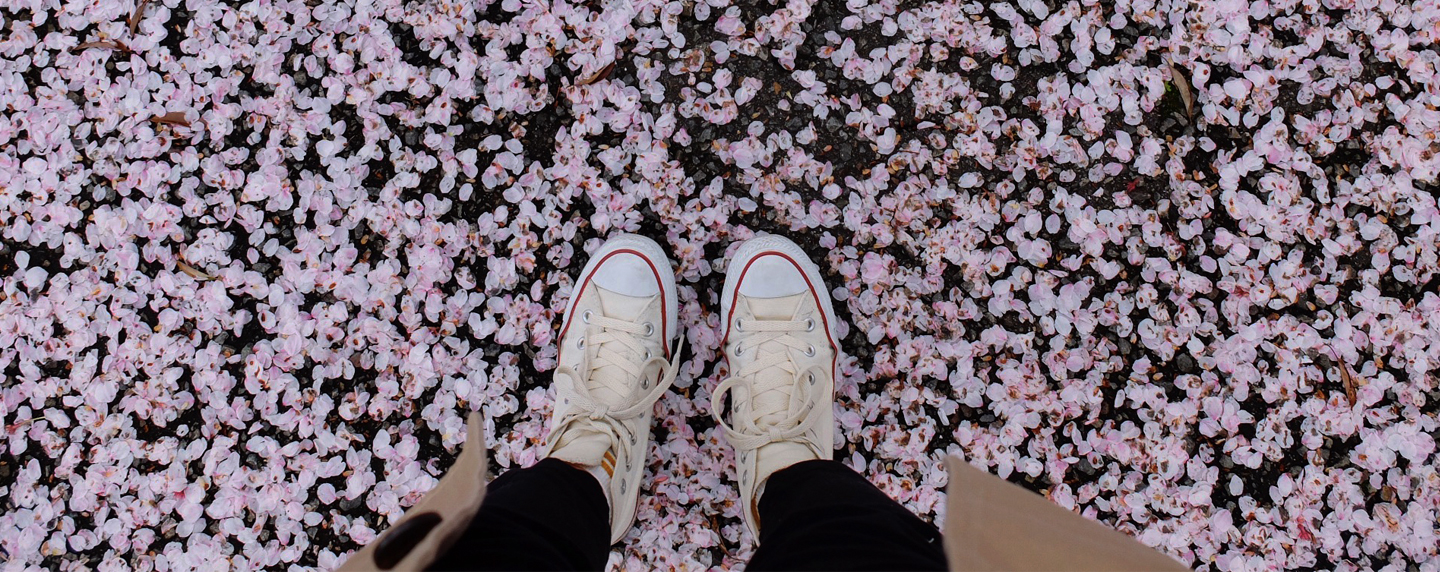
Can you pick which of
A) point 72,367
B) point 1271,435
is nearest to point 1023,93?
point 1271,435

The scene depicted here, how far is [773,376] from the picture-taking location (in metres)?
1.72

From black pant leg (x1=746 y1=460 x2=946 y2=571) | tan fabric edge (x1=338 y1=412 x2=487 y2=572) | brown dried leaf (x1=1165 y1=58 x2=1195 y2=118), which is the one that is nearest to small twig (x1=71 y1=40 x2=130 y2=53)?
tan fabric edge (x1=338 y1=412 x2=487 y2=572)

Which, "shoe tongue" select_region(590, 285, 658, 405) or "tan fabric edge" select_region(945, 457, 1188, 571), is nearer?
"tan fabric edge" select_region(945, 457, 1188, 571)

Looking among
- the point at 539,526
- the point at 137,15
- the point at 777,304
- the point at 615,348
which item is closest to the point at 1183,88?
the point at 777,304

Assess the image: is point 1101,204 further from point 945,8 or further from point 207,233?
point 207,233

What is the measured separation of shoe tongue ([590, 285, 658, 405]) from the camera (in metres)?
1.71

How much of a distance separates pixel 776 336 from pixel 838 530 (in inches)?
25.6

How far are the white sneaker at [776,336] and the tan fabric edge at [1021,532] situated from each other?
0.68 metres

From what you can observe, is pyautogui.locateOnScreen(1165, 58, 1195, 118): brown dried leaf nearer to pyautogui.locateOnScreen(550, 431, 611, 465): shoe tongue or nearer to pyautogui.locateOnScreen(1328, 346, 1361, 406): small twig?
pyautogui.locateOnScreen(1328, 346, 1361, 406): small twig

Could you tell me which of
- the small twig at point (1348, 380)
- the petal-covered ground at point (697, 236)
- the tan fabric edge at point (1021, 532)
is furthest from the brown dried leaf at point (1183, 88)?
the tan fabric edge at point (1021, 532)

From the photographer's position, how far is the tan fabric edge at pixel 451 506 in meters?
0.82

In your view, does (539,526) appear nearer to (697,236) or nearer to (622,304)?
(622,304)

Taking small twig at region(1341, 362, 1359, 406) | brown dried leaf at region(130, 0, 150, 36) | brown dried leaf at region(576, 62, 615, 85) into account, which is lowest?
small twig at region(1341, 362, 1359, 406)

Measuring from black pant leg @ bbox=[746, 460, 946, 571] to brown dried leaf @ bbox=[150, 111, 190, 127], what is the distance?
1.70 meters
